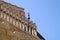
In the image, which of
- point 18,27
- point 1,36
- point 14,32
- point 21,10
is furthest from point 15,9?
point 1,36

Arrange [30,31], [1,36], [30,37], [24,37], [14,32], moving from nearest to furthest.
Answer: [1,36], [14,32], [24,37], [30,37], [30,31]

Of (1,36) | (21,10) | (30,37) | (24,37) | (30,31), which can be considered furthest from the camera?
(21,10)

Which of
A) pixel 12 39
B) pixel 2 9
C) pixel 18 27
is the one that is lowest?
pixel 12 39

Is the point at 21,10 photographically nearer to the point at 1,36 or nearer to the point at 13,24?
the point at 13,24

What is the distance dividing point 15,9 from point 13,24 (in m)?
6.70

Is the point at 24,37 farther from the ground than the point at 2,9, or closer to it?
closer to it

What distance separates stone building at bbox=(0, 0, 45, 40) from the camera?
2742cm

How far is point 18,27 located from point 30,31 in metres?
4.75

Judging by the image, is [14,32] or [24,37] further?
[24,37]

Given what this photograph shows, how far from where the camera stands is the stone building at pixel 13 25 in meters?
27.4

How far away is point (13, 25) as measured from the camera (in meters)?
31.1

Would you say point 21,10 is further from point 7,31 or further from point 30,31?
point 7,31

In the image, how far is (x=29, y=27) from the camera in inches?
1495

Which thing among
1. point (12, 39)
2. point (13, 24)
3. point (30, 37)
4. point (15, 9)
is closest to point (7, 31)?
point (12, 39)
